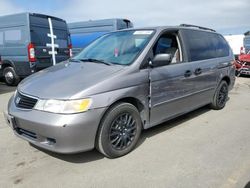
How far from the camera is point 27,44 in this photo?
859cm

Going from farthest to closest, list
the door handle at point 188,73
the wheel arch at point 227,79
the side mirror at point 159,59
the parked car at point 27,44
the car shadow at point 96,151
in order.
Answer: the parked car at point 27,44, the wheel arch at point 227,79, the door handle at point 188,73, the side mirror at point 159,59, the car shadow at point 96,151

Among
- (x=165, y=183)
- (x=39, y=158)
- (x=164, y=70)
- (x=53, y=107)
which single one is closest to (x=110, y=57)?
(x=164, y=70)

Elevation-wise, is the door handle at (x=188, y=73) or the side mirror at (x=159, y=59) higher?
the side mirror at (x=159, y=59)

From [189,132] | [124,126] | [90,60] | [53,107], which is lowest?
[189,132]

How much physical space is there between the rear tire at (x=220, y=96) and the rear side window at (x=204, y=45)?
2.20ft

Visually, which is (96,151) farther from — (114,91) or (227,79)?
(227,79)

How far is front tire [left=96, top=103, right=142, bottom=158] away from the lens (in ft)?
11.2

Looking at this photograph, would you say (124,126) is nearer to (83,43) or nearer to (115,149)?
(115,149)

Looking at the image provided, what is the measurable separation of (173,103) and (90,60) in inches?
58.7

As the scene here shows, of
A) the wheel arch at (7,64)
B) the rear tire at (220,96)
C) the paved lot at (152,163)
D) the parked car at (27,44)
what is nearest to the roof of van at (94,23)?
the parked car at (27,44)

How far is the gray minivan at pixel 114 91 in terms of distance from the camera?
10.3ft

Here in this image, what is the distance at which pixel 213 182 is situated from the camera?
10.1ft

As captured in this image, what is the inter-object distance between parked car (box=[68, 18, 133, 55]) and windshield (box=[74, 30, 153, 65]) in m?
6.56

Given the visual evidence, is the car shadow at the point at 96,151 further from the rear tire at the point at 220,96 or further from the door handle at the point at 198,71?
the door handle at the point at 198,71
